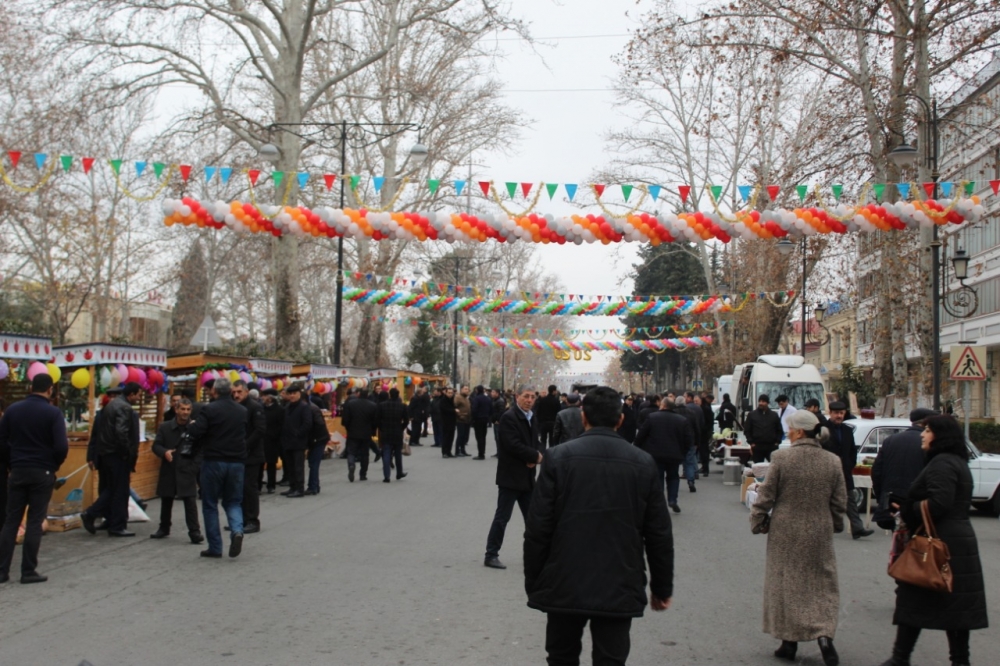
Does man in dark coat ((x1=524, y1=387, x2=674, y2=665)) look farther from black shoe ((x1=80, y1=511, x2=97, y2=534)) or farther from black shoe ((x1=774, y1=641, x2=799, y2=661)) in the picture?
black shoe ((x1=80, y1=511, x2=97, y2=534))

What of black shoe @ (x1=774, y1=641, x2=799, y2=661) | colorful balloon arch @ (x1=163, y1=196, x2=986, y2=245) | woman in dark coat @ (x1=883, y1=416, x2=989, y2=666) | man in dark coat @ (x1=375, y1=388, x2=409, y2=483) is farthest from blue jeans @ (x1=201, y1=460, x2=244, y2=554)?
man in dark coat @ (x1=375, y1=388, x2=409, y2=483)

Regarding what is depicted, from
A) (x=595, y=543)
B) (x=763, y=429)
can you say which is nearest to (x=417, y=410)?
(x=763, y=429)

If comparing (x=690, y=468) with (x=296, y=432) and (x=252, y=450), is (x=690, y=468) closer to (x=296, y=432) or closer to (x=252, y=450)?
(x=296, y=432)

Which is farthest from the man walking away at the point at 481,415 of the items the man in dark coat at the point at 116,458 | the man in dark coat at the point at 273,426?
the man in dark coat at the point at 116,458

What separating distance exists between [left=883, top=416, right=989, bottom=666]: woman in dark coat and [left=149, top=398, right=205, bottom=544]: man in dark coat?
6955 millimetres

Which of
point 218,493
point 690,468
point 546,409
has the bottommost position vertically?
point 690,468

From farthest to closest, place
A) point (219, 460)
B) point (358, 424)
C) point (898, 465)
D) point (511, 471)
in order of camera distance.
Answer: point (358, 424), point (219, 460), point (511, 471), point (898, 465)

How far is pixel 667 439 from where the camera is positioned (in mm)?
14523

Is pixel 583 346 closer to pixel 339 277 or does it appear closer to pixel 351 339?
pixel 339 277

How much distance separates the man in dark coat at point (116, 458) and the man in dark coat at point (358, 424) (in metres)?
6.87

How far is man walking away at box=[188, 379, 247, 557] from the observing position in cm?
1008

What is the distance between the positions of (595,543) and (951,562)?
8.78ft

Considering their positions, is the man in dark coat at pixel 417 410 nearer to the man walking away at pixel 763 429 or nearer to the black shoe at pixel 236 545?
the man walking away at pixel 763 429

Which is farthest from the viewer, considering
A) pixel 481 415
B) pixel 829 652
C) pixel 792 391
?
pixel 792 391
